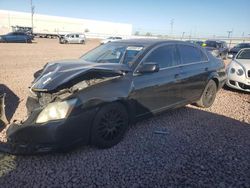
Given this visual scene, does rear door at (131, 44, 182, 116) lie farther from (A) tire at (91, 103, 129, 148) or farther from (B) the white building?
(B) the white building

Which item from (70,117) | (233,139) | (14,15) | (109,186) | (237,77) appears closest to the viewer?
(109,186)

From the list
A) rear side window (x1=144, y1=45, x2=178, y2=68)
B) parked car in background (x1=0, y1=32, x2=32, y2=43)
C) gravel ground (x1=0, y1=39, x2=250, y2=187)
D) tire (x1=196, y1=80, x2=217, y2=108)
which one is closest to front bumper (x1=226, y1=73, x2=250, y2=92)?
tire (x1=196, y1=80, x2=217, y2=108)

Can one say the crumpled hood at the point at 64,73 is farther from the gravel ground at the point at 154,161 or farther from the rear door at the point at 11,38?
the rear door at the point at 11,38

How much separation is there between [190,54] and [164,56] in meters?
0.97

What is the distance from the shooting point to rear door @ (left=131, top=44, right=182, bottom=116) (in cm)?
396

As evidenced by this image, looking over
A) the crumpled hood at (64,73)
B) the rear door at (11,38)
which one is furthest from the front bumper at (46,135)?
the rear door at (11,38)

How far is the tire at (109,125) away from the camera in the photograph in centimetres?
341

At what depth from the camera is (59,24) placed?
7500 centimetres

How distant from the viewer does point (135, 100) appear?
387 centimetres

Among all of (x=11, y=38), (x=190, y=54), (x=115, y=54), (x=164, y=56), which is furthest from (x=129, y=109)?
(x=11, y=38)

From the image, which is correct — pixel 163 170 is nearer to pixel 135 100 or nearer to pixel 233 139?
pixel 135 100

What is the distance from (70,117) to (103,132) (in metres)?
0.67

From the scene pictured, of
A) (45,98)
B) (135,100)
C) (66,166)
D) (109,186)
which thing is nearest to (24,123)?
(45,98)

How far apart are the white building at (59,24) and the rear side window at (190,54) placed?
2194 inches
